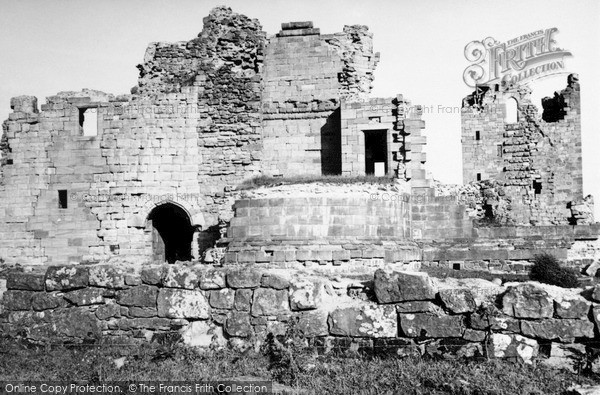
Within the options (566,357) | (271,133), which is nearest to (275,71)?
(271,133)

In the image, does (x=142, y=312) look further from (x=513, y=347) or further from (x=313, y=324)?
(x=513, y=347)

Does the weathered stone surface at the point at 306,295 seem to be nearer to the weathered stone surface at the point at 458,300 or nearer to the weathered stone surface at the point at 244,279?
the weathered stone surface at the point at 244,279

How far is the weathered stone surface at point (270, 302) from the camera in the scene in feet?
18.8

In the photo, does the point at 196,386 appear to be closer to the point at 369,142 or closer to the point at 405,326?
the point at 405,326

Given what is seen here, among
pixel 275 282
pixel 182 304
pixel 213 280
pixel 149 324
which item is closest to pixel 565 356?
pixel 275 282

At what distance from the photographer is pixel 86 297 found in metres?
6.18

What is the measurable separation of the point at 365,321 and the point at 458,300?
2.73ft

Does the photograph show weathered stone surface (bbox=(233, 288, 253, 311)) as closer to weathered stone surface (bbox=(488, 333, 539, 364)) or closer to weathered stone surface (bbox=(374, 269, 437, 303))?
weathered stone surface (bbox=(374, 269, 437, 303))

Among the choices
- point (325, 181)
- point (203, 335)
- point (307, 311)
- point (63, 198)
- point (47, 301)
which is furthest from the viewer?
point (63, 198)

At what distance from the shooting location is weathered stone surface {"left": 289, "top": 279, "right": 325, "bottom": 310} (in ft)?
18.7

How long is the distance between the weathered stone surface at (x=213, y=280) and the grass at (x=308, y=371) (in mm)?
605

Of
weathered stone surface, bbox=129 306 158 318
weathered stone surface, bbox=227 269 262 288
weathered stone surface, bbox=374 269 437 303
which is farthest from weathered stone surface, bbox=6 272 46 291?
weathered stone surface, bbox=374 269 437 303

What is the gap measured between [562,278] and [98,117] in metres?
14.1

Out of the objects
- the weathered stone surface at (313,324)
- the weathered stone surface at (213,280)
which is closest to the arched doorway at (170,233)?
the weathered stone surface at (213,280)
